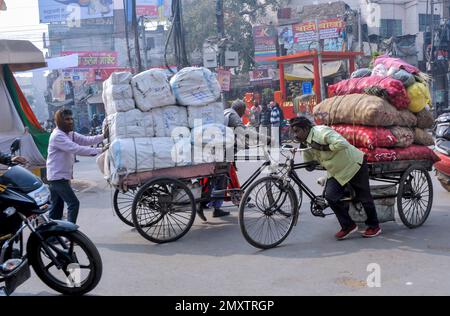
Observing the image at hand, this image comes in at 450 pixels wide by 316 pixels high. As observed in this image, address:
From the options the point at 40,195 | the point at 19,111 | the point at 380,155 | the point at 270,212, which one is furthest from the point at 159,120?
the point at 19,111

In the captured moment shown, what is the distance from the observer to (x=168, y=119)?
5.84 m

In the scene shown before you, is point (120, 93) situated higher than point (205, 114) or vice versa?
point (120, 93)

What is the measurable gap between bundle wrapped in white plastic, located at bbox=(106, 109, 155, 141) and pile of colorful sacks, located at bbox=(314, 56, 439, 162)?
6.57ft

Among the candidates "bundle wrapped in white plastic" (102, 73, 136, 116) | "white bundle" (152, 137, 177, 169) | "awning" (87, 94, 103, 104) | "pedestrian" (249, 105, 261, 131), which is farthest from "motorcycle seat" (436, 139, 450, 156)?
"awning" (87, 94, 103, 104)

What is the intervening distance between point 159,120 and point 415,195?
3062 mm

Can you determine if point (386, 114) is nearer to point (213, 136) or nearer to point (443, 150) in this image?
point (213, 136)

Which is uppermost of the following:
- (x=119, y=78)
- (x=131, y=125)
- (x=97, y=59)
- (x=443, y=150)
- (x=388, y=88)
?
(x=97, y=59)

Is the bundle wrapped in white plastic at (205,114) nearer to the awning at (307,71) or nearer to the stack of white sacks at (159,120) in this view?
the stack of white sacks at (159,120)

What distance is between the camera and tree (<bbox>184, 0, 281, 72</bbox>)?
110ft

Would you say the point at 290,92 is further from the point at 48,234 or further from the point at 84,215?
the point at 48,234

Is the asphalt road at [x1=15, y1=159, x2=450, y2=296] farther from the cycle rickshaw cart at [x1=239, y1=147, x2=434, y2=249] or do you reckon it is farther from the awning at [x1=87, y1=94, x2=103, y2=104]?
the awning at [x1=87, y1=94, x2=103, y2=104]

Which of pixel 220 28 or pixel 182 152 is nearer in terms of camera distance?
pixel 182 152

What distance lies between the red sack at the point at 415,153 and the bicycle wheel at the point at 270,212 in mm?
1355
